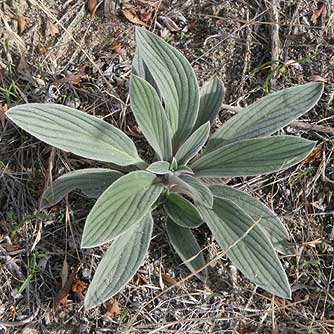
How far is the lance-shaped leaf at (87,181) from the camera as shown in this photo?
2.04 meters

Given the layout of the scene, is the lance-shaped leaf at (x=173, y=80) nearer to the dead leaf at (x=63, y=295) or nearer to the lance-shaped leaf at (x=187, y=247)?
the lance-shaped leaf at (x=187, y=247)

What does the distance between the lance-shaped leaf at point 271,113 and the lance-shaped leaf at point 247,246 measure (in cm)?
24

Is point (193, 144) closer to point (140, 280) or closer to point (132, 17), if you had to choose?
point (140, 280)

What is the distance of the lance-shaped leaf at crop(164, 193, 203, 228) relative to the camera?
200 centimetres

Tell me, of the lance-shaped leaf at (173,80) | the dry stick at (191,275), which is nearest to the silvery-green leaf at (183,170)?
the lance-shaped leaf at (173,80)

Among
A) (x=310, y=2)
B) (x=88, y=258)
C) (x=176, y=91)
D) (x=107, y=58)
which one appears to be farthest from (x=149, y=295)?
(x=310, y=2)

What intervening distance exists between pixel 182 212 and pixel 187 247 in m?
0.12

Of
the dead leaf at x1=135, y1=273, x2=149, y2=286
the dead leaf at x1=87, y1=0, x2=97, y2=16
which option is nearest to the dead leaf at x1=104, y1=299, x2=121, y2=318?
the dead leaf at x1=135, y1=273, x2=149, y2=286

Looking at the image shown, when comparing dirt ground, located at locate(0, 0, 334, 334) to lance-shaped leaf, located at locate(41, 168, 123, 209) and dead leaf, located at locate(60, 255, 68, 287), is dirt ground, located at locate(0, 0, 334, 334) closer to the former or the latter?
dead leaf, located at locate(60, 255, 68, 287)

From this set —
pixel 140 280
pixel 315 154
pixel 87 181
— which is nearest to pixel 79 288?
pixel 140 280

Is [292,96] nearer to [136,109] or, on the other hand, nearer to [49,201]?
[136,109]

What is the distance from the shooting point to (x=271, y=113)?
79.7 inches

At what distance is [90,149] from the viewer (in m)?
1.91

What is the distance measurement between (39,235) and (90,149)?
1.47 feet
